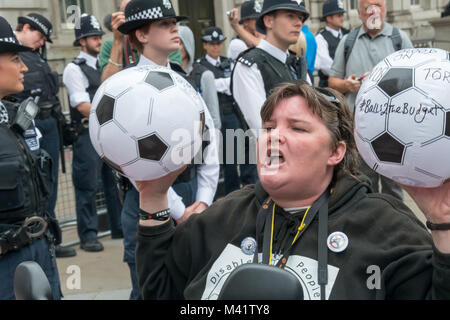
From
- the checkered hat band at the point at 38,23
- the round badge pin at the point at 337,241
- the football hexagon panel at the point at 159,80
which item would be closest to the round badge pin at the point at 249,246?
the round badge pin at the point at 337,241

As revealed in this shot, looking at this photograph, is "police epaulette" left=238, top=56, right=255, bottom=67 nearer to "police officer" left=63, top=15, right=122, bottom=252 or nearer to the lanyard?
"police officer" left=63, top=15, right=122, bottom=252

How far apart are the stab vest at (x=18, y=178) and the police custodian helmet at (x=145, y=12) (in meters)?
0.85

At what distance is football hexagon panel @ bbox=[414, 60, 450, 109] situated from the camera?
1615 millimetres

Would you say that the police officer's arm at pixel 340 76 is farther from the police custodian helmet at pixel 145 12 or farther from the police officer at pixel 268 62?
the police custodian helmet at pixel 145 12

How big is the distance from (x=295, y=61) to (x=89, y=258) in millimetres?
2832

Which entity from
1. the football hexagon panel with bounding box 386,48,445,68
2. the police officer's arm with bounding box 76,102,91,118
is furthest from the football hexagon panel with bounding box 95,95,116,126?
the police officer's arm with bounding box 76,102,91,118

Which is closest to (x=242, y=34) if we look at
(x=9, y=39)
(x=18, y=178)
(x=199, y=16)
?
(x=9, y=39)

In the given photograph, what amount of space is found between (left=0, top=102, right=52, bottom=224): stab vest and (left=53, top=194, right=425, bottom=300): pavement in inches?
51.8

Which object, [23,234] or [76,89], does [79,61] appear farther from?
[23,234]

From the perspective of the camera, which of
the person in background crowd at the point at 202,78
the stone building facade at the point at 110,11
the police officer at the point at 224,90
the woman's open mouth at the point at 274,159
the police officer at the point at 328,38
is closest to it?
the woman's open mouth at the point at 274,159

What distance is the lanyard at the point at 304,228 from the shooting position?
205 cm

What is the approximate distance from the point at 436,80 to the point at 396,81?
0.12 meters

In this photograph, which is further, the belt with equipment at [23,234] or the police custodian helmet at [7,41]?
the police custodian helmet at [7,41]

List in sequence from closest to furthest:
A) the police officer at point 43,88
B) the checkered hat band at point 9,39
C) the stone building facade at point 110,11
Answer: the checkered hat band at point 9,39
the police officer at point 43,88
the stone building facade at point 110,11
